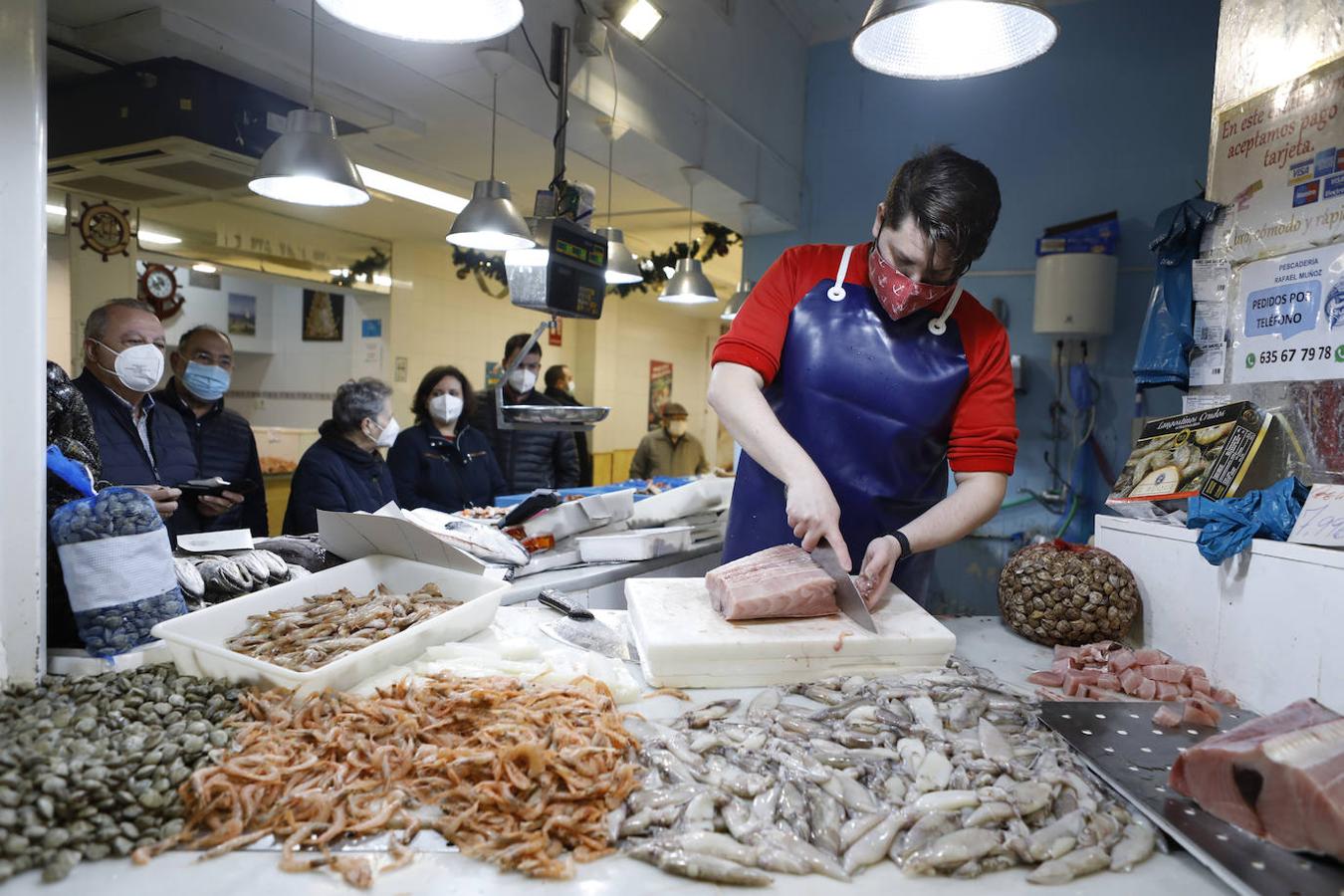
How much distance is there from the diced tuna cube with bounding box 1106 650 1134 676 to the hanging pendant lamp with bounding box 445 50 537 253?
2774mm

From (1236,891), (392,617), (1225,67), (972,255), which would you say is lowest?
(1236,891)

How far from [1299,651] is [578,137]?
4293 millimetres

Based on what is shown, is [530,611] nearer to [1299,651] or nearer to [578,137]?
[1299,651]

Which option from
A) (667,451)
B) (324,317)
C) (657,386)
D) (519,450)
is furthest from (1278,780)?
(657,386)

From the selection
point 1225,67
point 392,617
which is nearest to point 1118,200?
point 1225,67

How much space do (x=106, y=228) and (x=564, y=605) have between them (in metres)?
5.36

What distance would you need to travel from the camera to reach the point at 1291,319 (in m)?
2.28

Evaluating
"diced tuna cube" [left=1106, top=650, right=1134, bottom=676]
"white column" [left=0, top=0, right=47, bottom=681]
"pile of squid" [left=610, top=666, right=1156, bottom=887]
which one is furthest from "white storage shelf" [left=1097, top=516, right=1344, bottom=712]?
"white column" [left=0, top=0, right=47, bottom=681]

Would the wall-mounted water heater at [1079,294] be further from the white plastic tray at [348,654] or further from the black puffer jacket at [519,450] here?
the white plastic tray at [348,654]

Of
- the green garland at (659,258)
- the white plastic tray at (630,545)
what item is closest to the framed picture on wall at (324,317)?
Result: the green garland at (659,258)

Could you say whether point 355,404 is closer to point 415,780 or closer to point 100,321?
point 100,321

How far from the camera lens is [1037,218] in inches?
229

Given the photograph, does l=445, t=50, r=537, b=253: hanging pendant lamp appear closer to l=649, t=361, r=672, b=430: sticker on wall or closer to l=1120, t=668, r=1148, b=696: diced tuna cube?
l=1120, t=668, r=1148, b=696: diced tuna cube

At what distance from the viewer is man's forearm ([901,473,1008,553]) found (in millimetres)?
2121
